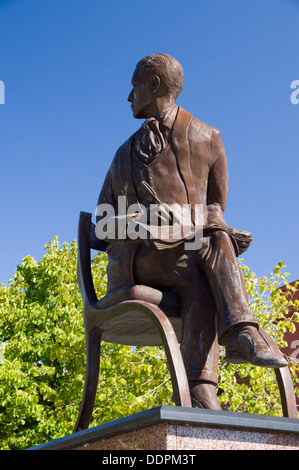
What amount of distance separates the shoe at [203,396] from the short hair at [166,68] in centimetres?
213

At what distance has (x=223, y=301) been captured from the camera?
371 cm

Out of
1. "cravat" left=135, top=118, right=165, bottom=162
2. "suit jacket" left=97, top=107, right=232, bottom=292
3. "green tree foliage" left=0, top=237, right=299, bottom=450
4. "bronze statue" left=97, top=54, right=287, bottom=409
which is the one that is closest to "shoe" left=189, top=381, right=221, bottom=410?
"bronze statue" left=97, top=54, right=287, bottom=409

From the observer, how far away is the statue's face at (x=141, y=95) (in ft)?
14.6

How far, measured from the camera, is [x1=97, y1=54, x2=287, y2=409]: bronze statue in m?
3.74

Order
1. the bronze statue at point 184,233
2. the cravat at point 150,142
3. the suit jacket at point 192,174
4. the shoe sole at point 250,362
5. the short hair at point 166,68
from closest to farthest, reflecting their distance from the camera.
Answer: the shoe sole at point 250,362 → the bronze statue at point 184,233 → the suit jacket at point 192,174 → the cravat at point 150,142 → the short hair at point 166,68

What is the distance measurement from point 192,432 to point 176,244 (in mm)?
1299

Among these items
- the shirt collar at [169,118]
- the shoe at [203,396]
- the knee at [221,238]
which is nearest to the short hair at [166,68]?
the shirt collar at [169,118]

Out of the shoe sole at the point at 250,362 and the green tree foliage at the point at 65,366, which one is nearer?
the shoe sole at the point at 250,362

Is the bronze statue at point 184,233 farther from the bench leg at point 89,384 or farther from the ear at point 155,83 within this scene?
the bench leg at point 89,384

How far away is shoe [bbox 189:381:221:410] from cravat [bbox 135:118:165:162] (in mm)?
1614

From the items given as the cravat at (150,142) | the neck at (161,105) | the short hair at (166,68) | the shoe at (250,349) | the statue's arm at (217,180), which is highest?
the short hair at (166,68)

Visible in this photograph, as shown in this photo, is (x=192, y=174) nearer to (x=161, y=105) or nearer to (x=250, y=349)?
(x=161, y=105)

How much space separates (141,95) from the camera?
177 inches
